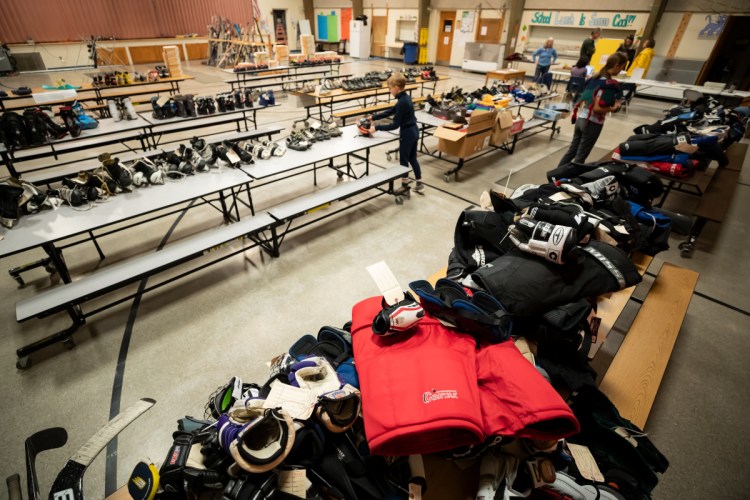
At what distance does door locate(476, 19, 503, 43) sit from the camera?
13534 millimetres

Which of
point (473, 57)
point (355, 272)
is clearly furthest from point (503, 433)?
point (473, 57)

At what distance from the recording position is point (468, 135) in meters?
5.13

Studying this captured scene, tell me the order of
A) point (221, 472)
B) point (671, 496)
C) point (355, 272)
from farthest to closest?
1. point (355, 272)
2. point (671, 496)
3. point (221, 472)

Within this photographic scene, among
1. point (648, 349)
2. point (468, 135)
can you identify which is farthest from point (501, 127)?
point (648, 349)

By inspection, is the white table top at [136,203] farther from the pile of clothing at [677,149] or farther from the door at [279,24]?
the door at [279,24]

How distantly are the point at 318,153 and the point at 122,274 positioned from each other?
2.41 m

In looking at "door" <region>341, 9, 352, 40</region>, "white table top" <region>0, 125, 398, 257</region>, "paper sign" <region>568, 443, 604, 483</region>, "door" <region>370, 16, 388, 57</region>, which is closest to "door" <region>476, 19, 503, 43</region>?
"door" <region>370, 16, 388, 57</region>

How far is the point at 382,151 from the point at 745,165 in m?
7.07

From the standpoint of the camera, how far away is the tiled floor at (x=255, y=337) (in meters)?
2.08

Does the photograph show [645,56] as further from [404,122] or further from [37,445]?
[37,445]

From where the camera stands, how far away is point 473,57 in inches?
567

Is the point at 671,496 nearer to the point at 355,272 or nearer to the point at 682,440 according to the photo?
the point at 682,440

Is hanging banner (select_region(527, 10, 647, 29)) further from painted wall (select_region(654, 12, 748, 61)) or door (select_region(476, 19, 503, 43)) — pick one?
door (select_region(476, 19, 503, 43))

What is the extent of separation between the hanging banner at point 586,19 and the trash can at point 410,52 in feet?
16.5
